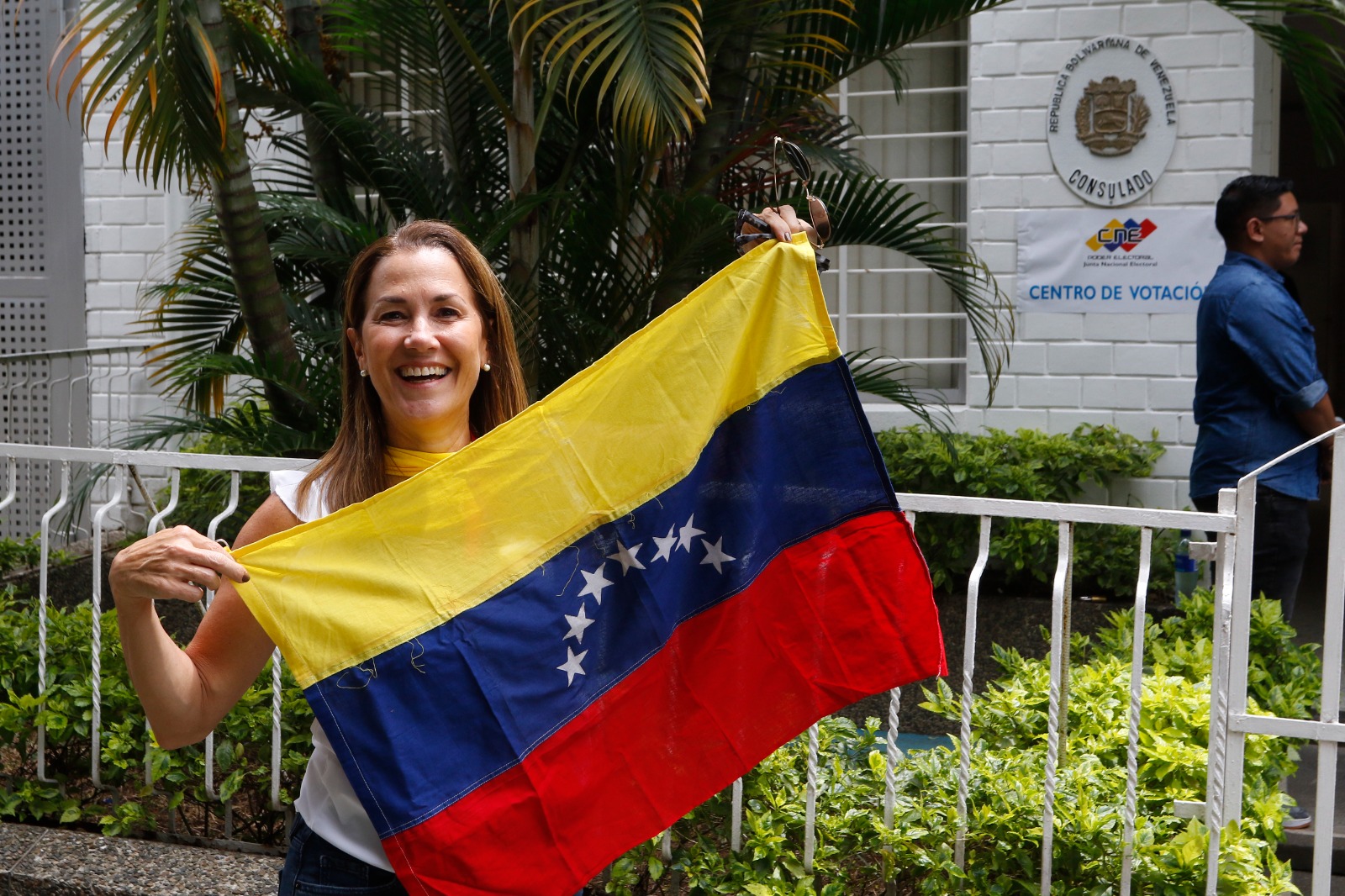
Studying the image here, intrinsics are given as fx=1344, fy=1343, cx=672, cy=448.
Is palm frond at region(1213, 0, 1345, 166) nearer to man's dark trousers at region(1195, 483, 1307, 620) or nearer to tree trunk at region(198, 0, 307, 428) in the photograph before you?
man's dark trousers at region(1195, 483, 1307, 620)

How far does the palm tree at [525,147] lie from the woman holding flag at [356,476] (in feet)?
6.60

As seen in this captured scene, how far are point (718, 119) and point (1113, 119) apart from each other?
9.47 ft

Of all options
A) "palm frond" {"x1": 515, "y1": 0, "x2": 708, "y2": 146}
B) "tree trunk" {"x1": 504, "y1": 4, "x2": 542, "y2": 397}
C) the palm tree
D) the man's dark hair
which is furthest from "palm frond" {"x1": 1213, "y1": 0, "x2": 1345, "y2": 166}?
"tree trunk" {"x1": 504, "y1": 4, "x2": 542, "y2": 397}

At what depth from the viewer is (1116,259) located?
6.99 metres

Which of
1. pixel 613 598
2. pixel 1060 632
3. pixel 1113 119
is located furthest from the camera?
pixel 1113 119

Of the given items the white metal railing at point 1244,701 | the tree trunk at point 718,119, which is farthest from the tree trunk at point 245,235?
the white metal railing at point 1244,701

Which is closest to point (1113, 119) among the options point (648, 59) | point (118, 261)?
point (648, 59)

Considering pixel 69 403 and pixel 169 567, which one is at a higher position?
pixel 169 567

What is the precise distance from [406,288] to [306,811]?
0.77m

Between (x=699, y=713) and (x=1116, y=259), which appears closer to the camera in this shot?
(x=699, y=713)

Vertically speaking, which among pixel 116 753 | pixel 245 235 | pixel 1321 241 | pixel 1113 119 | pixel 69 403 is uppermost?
pixel 1113 119

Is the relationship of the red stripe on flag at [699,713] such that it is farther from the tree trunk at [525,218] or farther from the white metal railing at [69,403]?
the white metal railing at [69,403]

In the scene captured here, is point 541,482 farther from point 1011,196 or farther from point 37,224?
point 37,224

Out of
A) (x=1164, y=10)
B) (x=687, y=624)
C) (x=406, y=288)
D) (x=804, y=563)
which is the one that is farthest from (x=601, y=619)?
(x=1164, y=10)
